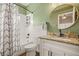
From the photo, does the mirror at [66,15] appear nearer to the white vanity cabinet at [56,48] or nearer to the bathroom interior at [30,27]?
the bathroom interior at [30,27]

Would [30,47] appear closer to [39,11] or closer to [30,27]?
[30,27]

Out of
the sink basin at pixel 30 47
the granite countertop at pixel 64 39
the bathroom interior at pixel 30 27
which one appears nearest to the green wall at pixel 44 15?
the bathroom interior at pixel 30 27

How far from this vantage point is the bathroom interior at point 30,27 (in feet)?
5.77

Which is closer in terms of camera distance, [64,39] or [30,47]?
[64,39]

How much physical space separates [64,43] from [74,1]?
574 millimetres

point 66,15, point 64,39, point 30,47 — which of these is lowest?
point 30,47

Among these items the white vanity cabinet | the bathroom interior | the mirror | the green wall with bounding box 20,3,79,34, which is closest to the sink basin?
the bathroom interior

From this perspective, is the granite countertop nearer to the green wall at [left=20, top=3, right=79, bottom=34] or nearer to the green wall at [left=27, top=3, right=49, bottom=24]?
the green wall at [left=20, top=3, right=79, bottom=34]

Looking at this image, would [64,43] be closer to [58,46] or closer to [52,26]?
[58,46]

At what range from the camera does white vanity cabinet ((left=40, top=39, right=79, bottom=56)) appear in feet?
5.27

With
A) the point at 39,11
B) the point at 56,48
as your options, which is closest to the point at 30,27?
the point at 39,11

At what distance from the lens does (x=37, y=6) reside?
1784mm

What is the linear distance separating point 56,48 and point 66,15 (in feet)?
1.47

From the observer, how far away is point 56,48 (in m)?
1.71
